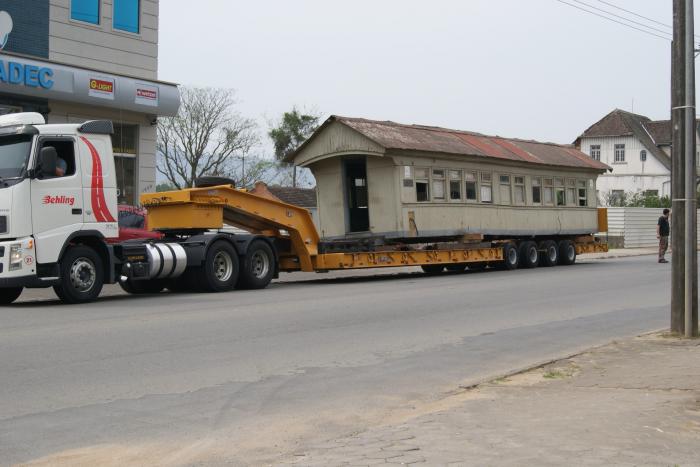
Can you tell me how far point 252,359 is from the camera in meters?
9.59

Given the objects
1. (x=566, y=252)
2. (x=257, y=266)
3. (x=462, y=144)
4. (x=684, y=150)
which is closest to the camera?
(x=684, y=150)

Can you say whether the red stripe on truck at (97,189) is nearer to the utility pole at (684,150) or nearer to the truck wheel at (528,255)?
the utility pole at (684,150)

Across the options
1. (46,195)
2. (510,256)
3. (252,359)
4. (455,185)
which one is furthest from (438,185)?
(252,359)

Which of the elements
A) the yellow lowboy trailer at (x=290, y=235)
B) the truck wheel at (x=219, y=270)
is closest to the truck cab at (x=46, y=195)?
the truck wheel at (x=219, y=270)

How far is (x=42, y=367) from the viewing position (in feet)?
28.9

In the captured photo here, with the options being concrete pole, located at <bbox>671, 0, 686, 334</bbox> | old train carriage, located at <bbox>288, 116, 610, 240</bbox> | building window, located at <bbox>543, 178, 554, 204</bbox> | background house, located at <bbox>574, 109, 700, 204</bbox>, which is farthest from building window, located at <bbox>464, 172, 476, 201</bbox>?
background house, located at <bbox>574, 109, 700, 204</bbox>

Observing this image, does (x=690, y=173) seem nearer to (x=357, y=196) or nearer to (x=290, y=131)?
(x=357, y=196)

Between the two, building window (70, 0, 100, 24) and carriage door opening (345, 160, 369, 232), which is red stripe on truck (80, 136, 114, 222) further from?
building window (70, 0, 100, 24)

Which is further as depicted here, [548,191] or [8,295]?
[548,191]

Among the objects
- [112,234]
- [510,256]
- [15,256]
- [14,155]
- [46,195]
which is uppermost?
[14,155]

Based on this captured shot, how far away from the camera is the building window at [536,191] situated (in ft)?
89.1

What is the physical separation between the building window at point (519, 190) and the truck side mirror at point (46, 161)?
15451mm

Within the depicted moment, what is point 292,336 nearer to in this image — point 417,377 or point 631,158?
point 417,377

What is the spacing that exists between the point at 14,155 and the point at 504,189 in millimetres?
15308
